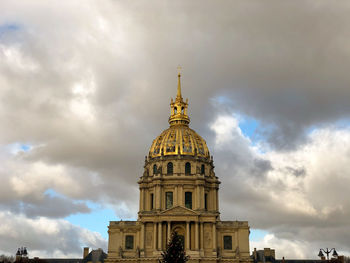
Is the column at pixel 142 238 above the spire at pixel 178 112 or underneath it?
underneath

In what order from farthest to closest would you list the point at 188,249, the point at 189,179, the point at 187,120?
1. the point at 187,120
2. the point at 189,179
3. the point at 188,249

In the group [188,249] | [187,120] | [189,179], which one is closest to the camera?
[188,249]

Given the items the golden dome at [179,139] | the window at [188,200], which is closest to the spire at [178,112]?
the golden dome at [179,139]

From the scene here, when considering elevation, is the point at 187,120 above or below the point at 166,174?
above

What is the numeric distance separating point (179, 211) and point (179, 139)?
52.9ft

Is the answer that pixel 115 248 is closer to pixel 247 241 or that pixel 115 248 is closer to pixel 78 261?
pixel 78 261

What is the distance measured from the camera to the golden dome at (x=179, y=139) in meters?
93.8

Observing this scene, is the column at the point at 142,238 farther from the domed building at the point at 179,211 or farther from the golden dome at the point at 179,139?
the golden dome at the point at 179,139

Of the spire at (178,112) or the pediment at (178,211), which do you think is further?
the spire at (178,112)

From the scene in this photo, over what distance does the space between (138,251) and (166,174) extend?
50.7 feet

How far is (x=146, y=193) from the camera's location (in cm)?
9300

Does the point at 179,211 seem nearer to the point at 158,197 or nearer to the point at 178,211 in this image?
the point at 178,211

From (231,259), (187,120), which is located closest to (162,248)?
(231,259)

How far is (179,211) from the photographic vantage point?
8388cm
